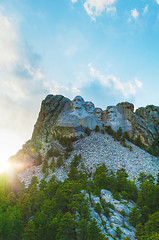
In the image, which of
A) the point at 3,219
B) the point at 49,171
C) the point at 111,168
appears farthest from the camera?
the point at 49,171

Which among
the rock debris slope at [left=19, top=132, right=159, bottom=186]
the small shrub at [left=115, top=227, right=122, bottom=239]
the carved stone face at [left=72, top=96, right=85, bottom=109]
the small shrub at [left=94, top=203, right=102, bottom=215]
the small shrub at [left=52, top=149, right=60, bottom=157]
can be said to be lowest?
the small shrub at [left=115, top=227, right=122, bottom=239]

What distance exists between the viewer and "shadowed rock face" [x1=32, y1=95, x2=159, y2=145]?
2840 inches

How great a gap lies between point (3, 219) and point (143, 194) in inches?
997

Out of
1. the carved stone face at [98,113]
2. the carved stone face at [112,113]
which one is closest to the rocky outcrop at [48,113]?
the carved stone face at [98,113]

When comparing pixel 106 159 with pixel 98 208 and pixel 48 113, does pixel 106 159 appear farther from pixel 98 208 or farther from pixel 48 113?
pixel 48 113

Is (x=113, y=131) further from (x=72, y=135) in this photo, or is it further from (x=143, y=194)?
(x=143, y=194)

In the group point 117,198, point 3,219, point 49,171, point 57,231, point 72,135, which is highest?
point 72,135

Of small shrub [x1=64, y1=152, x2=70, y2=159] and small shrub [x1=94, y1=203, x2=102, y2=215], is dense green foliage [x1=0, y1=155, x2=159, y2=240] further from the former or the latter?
small shrub [x1=64, y1=152, x2=70, y2=159]

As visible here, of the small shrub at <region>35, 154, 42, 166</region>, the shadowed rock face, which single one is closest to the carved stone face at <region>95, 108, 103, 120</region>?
the shadowed rock face

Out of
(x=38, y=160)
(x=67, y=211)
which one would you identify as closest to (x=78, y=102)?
(x=38, y=160)

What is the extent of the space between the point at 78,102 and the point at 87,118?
10.5 m

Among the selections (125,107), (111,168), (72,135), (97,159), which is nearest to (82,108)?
(72,135)

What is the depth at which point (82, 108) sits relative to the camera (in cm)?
7788

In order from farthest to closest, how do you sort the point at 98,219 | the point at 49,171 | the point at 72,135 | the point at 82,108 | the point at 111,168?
the point at 82,108
the point at 72,135
the point at 49,171
the point at 111,168
the point at 98,219
